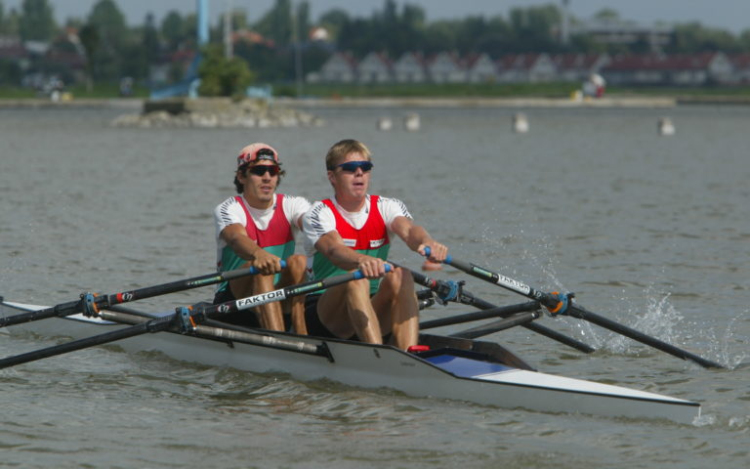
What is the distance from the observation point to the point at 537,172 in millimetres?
30609

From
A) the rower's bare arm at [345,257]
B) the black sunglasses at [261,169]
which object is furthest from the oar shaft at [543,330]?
the black sunglasses at [261,169]

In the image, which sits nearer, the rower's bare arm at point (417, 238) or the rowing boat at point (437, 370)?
the rowing boat at point (437, 370)

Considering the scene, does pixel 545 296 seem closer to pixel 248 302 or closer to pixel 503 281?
pixel 503 281

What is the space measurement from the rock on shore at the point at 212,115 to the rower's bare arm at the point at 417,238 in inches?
2101

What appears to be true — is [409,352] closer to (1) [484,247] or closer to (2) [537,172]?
(1) [484,247]

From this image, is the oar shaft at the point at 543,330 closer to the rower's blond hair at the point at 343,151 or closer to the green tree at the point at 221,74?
the rower's blond hair at the point at 343,151

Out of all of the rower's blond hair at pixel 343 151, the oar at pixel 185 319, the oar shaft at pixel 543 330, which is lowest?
the oar shaft at pixel 543 330

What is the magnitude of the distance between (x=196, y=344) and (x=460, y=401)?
249 centimetres

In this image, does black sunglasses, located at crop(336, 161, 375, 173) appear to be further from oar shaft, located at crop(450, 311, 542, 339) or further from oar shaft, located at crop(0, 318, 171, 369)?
oar shaft, located at crop(0, 318, 171, 369)

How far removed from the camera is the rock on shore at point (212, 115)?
6116 cm

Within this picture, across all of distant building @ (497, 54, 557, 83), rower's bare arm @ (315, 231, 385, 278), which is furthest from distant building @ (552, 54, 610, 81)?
rower's bare arm @ (315, 231, 385, 278)

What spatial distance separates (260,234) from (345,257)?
1.19 m

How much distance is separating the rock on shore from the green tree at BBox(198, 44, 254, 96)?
1139 mm

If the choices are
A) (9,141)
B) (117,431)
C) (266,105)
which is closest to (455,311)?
(117,431)
